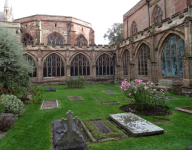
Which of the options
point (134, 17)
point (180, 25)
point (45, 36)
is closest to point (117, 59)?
point (134, 17)

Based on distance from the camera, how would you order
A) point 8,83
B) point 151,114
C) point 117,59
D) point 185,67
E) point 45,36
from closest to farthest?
point 151,114, point 8,83, point 185,67, point 117,59, point 45,36

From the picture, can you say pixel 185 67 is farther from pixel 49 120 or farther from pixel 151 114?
pixel 49 120

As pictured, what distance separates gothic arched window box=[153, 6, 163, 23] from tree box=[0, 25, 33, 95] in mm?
16327

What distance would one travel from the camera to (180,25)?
10250 mm

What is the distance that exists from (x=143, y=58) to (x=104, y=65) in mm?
8305

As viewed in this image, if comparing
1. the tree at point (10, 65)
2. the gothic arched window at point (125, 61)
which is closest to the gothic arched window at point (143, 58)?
the gothic arched window at point (125, 61)

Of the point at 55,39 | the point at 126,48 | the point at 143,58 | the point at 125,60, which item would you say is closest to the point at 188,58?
the point at 143,58

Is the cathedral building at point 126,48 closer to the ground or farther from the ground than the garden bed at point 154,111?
farther from the ground

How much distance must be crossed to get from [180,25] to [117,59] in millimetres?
10868

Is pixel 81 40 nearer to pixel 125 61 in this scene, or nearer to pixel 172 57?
pixel 125 61

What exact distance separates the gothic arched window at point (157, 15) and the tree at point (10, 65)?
643 inches

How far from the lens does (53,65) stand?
2017 cm

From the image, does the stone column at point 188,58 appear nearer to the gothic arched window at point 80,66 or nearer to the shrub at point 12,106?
the shrub at point 12,106

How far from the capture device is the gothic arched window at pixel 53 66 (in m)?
19.8
